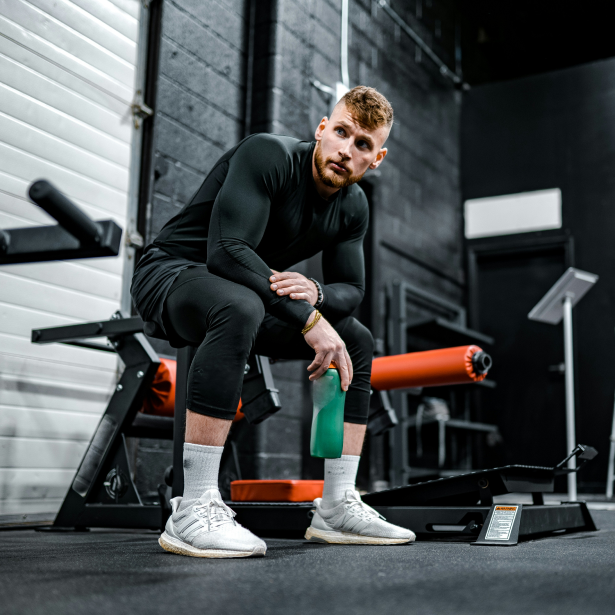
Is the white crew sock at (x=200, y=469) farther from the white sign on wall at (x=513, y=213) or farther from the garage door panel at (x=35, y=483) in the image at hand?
the white sign on wall at (x=513, y=213)

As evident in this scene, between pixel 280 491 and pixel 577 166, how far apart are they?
487cm

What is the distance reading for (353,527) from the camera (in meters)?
1.64

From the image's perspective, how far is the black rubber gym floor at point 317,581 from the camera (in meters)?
0.82

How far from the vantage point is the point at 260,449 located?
11.5 ft

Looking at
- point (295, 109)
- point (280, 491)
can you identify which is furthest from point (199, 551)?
point (295, 109)

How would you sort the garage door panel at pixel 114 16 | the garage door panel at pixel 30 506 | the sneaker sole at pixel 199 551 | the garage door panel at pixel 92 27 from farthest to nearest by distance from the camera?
the garage door panel at pixel 114 16
the garage door panel at pixel 92 27
the garage door panel at pixel 30 506
the sneaker sole at pixel 199 551

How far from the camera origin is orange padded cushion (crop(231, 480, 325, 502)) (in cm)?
203

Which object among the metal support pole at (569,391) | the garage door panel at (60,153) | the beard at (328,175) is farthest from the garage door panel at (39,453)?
the metal support pole at (569,391)

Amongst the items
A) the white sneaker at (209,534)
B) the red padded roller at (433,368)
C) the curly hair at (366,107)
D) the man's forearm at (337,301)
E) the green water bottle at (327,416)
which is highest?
the curly hair at (366,107)

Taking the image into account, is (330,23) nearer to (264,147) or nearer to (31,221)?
(31,221)

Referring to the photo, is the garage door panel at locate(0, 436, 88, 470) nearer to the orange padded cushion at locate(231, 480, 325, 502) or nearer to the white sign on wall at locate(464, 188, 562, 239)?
the orange padded cushion at locate(231, 480, 325, 502)

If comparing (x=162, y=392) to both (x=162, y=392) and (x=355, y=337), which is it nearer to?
(x=162, y=392)

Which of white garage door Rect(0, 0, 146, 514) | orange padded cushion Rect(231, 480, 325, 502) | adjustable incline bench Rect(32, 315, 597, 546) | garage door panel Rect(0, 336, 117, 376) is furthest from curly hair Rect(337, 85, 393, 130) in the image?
garage door panel Rect(0, 336, 117, 376)

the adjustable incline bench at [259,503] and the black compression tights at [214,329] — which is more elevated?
the black compression tights at [214,329]
